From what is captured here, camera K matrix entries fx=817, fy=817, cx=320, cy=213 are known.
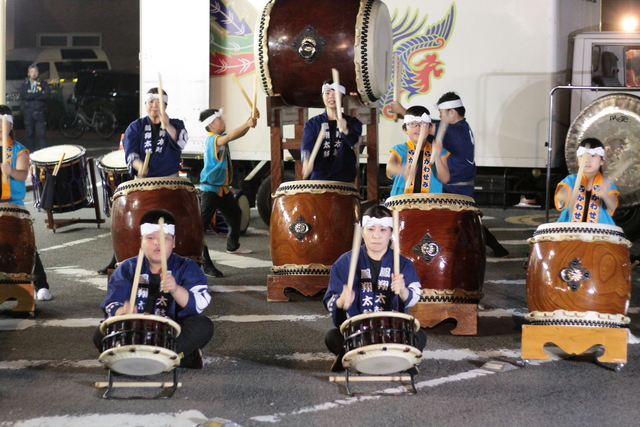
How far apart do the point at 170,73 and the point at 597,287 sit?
6353mm

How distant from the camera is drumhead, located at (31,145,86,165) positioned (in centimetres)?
893

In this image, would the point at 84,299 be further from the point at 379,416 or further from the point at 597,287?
the point at 597,287

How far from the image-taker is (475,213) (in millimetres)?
5098

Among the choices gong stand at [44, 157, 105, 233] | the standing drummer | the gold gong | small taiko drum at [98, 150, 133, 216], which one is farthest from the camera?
gong stand at [44, 157, 105, 233]

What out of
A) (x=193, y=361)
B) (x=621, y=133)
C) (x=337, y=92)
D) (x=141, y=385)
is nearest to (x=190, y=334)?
(x=193, y=361)

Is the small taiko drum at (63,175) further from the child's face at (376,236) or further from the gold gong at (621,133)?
the child's face at (376,236)

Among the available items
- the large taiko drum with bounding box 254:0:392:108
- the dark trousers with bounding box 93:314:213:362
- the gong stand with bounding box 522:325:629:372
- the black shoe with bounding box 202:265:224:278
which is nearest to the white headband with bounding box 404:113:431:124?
the large taiko drum with bounding box 254:0:392:108

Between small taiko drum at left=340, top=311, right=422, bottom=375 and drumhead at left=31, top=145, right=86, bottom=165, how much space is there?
19.8ft

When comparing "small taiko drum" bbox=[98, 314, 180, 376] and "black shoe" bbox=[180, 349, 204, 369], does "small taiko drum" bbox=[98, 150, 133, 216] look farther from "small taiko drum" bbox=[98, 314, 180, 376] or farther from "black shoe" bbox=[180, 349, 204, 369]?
"small taiko drum" bbox=[98, 314, 180, 376]

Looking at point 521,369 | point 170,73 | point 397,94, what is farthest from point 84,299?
point 170,73

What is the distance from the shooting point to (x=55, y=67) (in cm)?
2305

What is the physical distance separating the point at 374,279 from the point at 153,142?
8.53 feet

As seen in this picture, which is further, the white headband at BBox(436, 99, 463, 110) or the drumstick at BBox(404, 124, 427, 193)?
the white headband at BBox(436, 99, 463, 110)

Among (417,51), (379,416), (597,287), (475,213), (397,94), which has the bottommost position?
(379,416)
